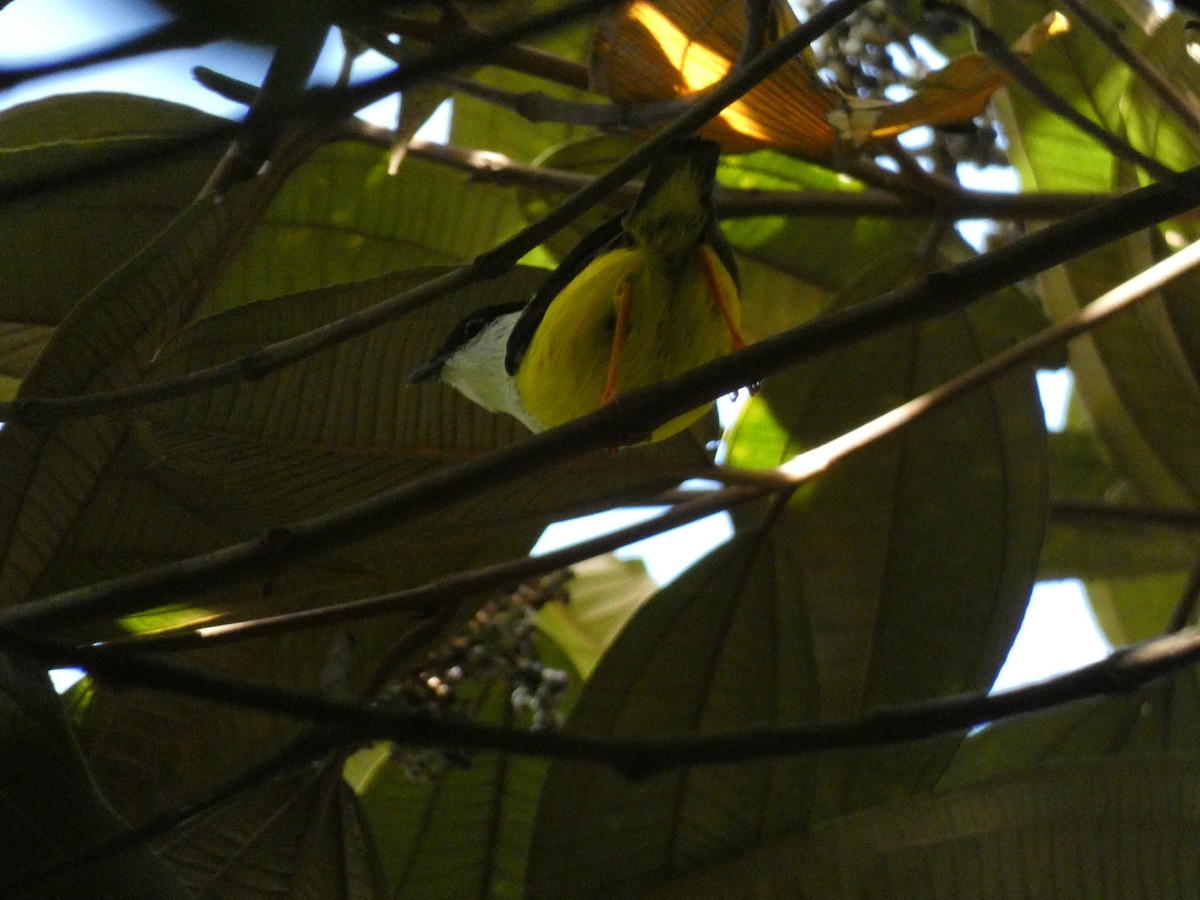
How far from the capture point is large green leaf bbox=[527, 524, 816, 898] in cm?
200

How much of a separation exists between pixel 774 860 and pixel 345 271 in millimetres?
1344

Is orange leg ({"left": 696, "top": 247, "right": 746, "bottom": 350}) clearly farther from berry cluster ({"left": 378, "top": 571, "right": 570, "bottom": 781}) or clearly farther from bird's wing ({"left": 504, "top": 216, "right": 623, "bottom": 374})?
A: berry cluster ({"left": 378, "top": 571, "right": 570, "bottom": 781})

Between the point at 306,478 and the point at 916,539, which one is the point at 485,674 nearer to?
the point at 306,478

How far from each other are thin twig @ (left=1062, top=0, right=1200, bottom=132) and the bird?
60 centimetres

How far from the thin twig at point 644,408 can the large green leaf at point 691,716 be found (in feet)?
2.77

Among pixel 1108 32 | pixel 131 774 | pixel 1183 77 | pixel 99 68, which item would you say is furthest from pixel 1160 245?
pixel 99 68

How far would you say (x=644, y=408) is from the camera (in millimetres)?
1327

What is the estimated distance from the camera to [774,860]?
1.83 meters

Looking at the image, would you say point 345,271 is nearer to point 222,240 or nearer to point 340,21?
point 222,240

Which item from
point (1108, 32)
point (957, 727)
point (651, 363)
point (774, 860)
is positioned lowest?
point (774, 860)

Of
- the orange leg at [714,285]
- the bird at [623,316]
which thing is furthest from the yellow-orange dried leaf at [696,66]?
the orange leg at [714,285]

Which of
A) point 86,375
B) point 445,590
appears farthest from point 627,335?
point 86,375

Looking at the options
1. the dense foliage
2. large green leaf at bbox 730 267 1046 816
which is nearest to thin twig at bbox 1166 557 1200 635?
the dense foliage

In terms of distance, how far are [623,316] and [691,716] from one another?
0.69m
